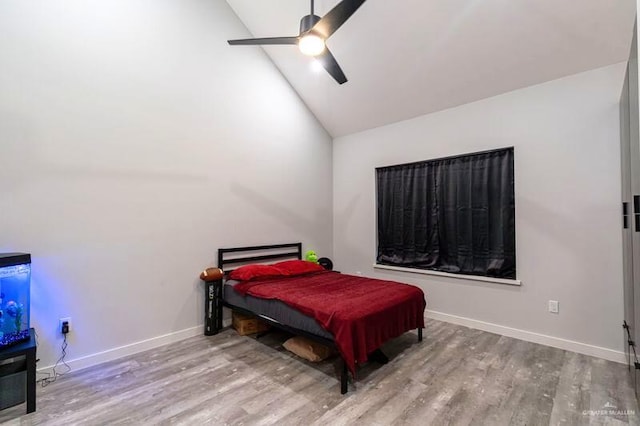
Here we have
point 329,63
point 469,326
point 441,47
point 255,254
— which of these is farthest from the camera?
point 255,254

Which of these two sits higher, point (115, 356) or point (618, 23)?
point (618, 23)

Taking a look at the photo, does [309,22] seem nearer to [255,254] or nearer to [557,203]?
[255,254]

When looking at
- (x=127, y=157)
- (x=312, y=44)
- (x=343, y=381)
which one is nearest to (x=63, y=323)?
(x=127, y=157)

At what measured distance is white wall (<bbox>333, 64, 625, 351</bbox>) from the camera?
279 cm

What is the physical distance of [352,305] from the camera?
8.24 ft

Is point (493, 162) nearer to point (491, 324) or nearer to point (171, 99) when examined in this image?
point (491, 324)

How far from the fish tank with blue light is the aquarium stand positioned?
0.33 feet

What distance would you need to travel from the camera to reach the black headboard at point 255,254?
371 centimetres

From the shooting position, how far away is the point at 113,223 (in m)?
2.85

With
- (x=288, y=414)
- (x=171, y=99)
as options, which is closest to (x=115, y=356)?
(x=288, y=414)

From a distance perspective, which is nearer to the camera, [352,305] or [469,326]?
[352,305]

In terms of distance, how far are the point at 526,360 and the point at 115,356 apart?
3.84 metres

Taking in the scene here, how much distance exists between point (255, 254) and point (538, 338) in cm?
337

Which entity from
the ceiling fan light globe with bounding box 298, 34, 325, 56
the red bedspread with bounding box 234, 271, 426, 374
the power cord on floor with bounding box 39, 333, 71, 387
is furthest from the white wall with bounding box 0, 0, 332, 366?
the ceiling fan light globe with bounding box 298, 34, 325, 56
